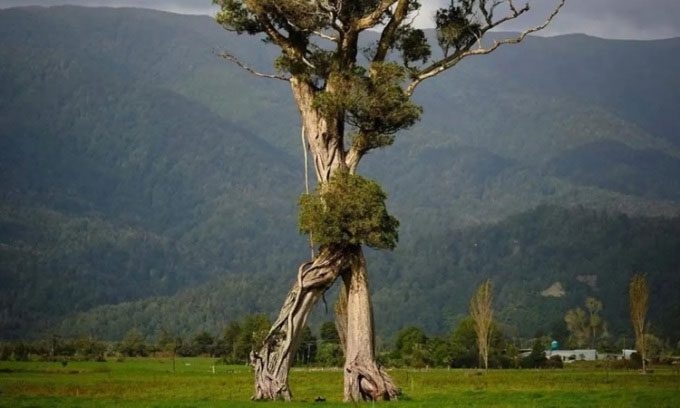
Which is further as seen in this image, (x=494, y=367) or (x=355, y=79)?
(x=494, y=367)

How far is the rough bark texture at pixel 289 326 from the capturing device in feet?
125

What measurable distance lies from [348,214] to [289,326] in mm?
4198

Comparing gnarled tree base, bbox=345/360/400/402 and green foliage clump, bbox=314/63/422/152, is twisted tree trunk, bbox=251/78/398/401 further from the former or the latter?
green foliage clump, bbox=314/63/422/152

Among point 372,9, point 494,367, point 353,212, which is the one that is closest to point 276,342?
point 353,212

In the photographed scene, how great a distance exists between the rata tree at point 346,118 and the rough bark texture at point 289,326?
1.3 inches

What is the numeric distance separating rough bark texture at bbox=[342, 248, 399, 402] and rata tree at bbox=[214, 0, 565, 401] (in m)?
0.03

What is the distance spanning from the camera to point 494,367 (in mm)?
134500

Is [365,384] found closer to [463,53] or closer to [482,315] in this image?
[463,53]

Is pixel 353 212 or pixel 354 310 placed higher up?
pixel 353 212

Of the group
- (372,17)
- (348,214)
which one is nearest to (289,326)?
(348,214)

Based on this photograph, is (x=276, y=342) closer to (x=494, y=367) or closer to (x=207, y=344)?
(x=494, y=367)

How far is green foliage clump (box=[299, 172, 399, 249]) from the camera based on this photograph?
37812 mm

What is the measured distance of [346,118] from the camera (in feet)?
131

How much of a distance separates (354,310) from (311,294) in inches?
59.8
